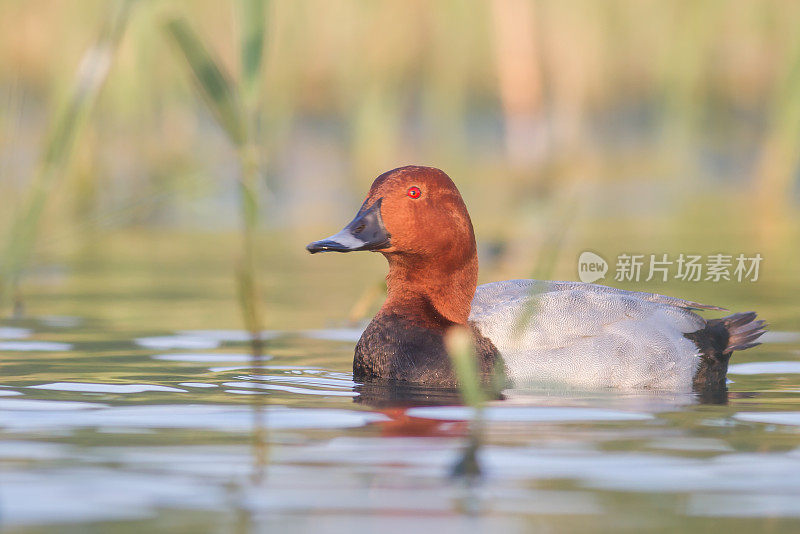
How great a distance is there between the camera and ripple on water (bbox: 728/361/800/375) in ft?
19.9

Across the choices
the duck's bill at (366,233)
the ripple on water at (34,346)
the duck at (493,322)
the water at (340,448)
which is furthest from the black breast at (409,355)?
the ripple on water at (34,346)

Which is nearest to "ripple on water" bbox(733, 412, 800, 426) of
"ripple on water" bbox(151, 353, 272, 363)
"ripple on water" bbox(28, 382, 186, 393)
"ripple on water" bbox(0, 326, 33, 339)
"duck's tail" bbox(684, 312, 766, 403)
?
"duck's tail" bbox(684, 312, 766, 403)

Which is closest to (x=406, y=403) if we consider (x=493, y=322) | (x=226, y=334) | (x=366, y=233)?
(x=493, y=322)

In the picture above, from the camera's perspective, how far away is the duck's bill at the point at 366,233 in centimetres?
572

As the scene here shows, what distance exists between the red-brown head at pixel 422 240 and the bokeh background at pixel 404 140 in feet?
3.20

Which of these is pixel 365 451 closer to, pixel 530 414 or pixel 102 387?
pixel 530 414

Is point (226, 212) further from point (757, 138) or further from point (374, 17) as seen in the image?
point (757, 138)

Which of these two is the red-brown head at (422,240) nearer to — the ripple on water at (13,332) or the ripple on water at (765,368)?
the ripple on water at (765,368)

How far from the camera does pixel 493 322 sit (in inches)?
231

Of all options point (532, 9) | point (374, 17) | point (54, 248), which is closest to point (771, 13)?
point (532, 9)

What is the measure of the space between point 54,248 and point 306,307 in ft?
10.6

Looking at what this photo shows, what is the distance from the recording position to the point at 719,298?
8.08 metres

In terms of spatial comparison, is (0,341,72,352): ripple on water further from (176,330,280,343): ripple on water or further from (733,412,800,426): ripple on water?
(733,412,800,426): ripple on water

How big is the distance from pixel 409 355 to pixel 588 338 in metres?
0.76
